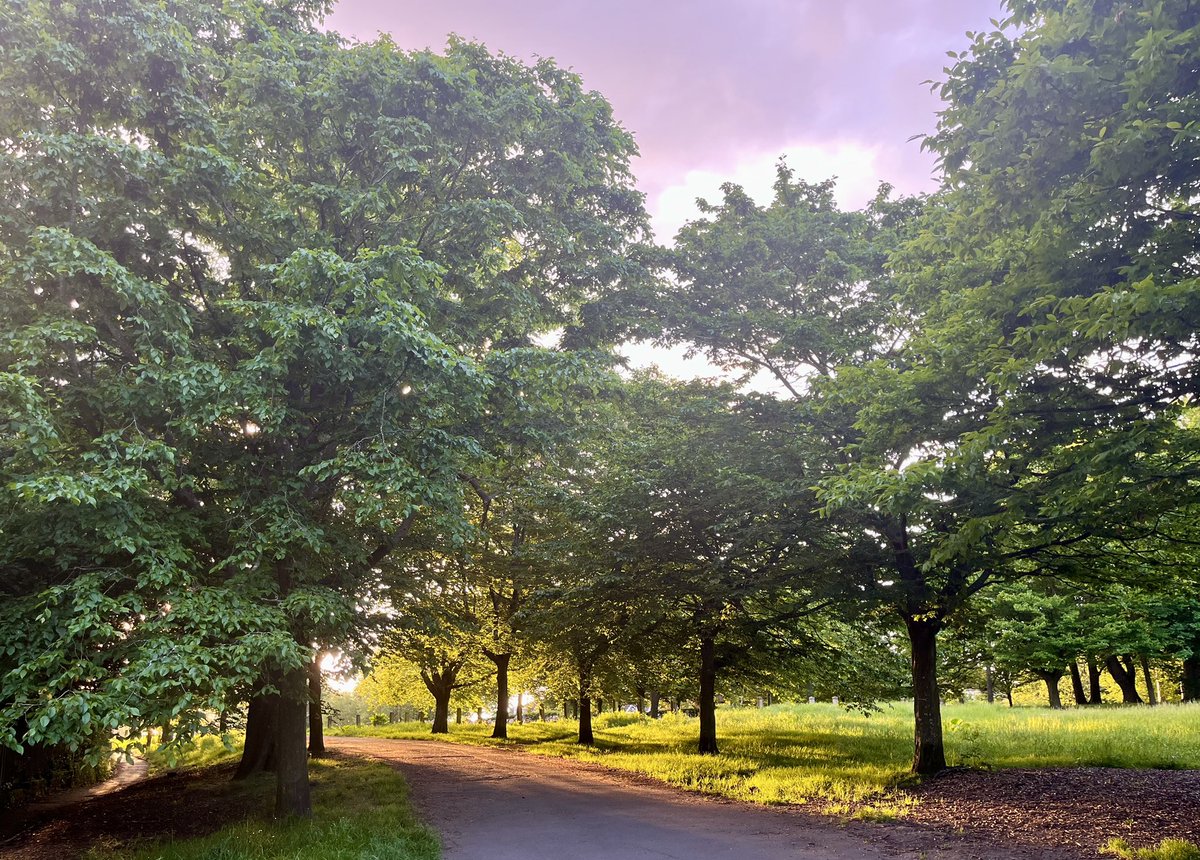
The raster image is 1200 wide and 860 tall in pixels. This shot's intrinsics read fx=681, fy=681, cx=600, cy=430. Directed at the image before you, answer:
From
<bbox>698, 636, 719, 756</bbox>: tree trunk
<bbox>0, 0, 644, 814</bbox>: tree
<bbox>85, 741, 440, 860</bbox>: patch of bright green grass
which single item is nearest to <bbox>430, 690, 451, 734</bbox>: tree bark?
<bbox>698, 636, 719, 756</bbox>: tree trunk

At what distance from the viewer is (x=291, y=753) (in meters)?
11.4

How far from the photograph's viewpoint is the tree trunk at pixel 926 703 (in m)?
13.1

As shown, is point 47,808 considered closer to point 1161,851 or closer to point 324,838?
point 324,838

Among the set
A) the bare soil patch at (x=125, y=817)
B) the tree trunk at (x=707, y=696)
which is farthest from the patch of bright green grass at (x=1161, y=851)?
the bare soil patch at (x=125, y=817)

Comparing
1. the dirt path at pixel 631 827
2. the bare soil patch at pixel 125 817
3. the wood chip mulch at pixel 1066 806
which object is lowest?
the bare soil patch at pixel 125 817

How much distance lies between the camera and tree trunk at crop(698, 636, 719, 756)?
61.9 feet

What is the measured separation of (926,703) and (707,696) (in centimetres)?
708

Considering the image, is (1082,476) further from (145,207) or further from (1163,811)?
(145,207)

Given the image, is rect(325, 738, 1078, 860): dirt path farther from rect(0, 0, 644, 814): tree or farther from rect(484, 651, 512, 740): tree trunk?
rect(484, 651, 512, 740): tree trunk

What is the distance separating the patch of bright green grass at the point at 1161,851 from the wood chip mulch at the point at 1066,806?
222 millimetres

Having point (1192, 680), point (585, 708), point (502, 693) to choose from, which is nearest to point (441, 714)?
point (502, 693)

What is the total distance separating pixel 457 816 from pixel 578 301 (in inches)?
393

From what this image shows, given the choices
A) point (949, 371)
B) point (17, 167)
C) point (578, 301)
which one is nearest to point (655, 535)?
point (578, 301)

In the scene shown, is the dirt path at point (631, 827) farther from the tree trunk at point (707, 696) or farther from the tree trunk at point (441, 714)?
the tree trunk at point (441, 714)
